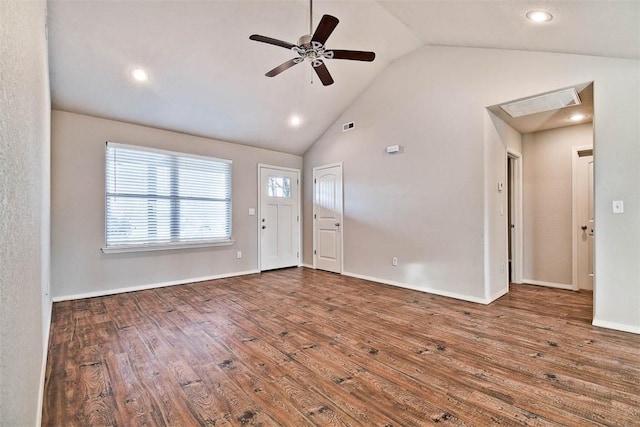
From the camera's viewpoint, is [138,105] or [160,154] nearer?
[138,105]

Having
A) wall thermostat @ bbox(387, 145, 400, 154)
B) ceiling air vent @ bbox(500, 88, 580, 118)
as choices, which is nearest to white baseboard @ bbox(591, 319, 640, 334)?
ceiling air vent @ bbox(500, 88, 580, 118)

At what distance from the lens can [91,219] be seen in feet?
13.4

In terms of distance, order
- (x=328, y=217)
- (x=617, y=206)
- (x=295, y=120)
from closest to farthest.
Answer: (x=617, y=206)
(x=295, y=120)
(x=328, y=217)

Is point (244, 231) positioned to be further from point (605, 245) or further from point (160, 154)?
point (605, 245)

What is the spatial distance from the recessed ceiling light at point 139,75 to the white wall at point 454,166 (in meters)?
3.19

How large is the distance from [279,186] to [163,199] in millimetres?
2220

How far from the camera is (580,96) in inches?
132

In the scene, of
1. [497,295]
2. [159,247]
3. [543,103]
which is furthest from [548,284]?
[159,247]

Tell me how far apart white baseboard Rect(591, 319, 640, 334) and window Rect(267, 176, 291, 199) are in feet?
16.3

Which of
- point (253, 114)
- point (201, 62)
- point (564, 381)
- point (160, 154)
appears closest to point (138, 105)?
point (160, 154)

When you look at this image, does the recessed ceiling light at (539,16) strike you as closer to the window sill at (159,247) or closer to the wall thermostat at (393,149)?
the wall thermostat at (393,149)

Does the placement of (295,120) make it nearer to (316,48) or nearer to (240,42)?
(240,42)

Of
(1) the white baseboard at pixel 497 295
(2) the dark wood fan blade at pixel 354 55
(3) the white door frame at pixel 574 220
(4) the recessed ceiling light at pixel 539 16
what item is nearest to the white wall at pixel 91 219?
(2) the dark wood fan blade at pixel 354 55

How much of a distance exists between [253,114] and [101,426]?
14.0ft
